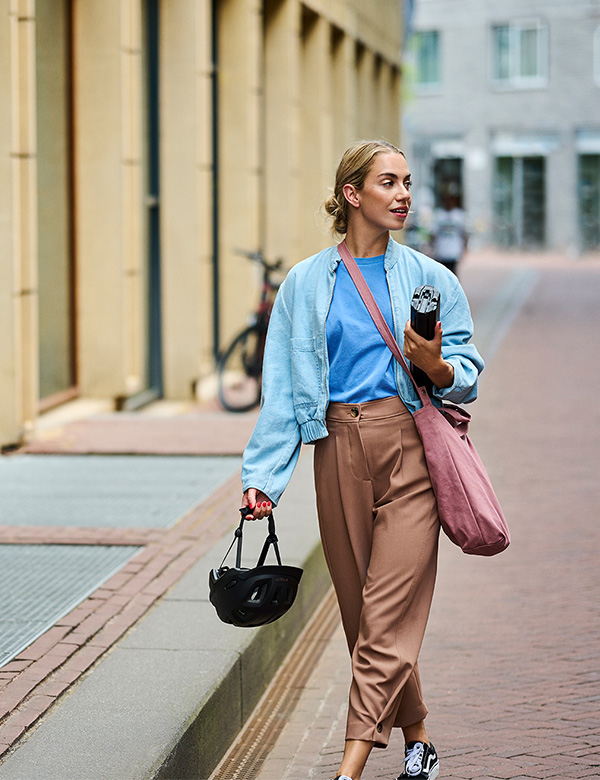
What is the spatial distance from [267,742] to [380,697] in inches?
38.5

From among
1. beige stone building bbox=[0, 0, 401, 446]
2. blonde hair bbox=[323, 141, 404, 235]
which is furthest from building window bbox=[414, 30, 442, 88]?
blonde hair bbox=[323, 141, 404, 235]

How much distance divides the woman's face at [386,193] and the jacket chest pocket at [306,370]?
37 centimetres

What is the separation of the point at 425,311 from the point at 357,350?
0.26 metres

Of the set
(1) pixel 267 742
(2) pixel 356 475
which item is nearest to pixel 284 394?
(2) pixel 356 475

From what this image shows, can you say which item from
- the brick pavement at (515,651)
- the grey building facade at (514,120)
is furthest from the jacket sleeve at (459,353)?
the grey building facade at (514,120)

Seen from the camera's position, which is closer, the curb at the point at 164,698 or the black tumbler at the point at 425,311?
the black tumbler at the point at 425,311

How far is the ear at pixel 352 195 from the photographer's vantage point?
3.88 metres

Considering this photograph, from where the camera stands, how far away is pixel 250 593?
3.84 metres

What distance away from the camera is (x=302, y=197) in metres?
19.5

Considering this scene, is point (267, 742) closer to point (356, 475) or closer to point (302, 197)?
point (356, 475)

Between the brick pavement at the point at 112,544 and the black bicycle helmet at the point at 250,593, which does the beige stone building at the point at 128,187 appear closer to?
the brick pavement at the point at 112,544

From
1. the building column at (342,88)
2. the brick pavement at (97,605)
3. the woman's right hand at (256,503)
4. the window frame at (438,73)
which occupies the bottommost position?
the brick pavement at (97,605)

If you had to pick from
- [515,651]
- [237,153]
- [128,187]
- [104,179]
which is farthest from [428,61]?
[515,651]

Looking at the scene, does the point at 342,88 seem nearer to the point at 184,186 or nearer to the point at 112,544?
the point at 184,186
